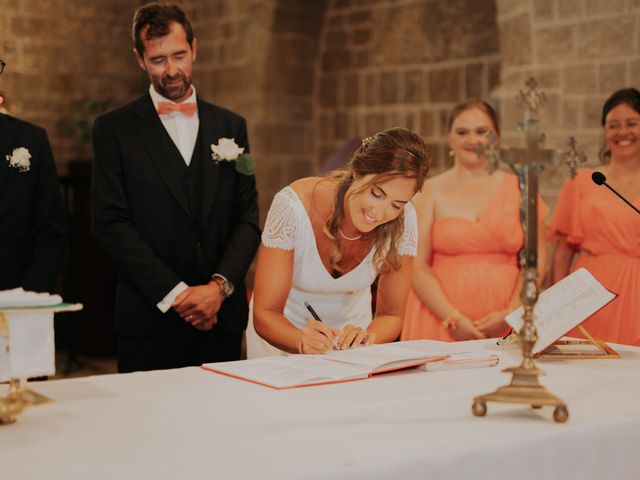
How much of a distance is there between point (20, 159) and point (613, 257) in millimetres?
2326

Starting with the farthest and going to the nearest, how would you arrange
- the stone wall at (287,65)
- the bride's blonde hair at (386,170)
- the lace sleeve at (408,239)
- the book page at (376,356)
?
1. the stone wall at (287,65)
2. the lace sleeve at (408,239)
3. the bride's blonde hair at (386,170)
4. the book page at (376,356)

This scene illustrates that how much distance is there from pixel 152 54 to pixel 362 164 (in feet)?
2.99

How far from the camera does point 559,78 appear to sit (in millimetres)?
4938

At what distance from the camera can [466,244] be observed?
154 inches

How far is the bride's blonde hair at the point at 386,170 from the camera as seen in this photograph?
2666 millimetres

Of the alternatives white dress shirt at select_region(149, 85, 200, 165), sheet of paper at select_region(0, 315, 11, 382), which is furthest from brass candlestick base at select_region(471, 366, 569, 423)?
white dress shirt at select_region(149, 85, 200, 165)

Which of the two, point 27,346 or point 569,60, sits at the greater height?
point 569,60

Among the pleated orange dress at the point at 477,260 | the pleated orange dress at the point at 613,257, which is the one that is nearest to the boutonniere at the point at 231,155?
the pleated orange dress at the point at 477,260

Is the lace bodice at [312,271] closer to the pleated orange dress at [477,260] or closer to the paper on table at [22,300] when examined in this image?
the pleated orange dress at [477,260]

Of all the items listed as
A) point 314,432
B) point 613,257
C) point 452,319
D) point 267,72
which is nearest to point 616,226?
point 613,257

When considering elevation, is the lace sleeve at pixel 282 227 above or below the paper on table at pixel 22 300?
above

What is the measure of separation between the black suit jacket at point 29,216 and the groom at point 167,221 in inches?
7.1

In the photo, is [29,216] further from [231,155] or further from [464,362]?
[464,362]

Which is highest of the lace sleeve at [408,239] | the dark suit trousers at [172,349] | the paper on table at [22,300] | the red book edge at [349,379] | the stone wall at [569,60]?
the stone wall at [569,60]
